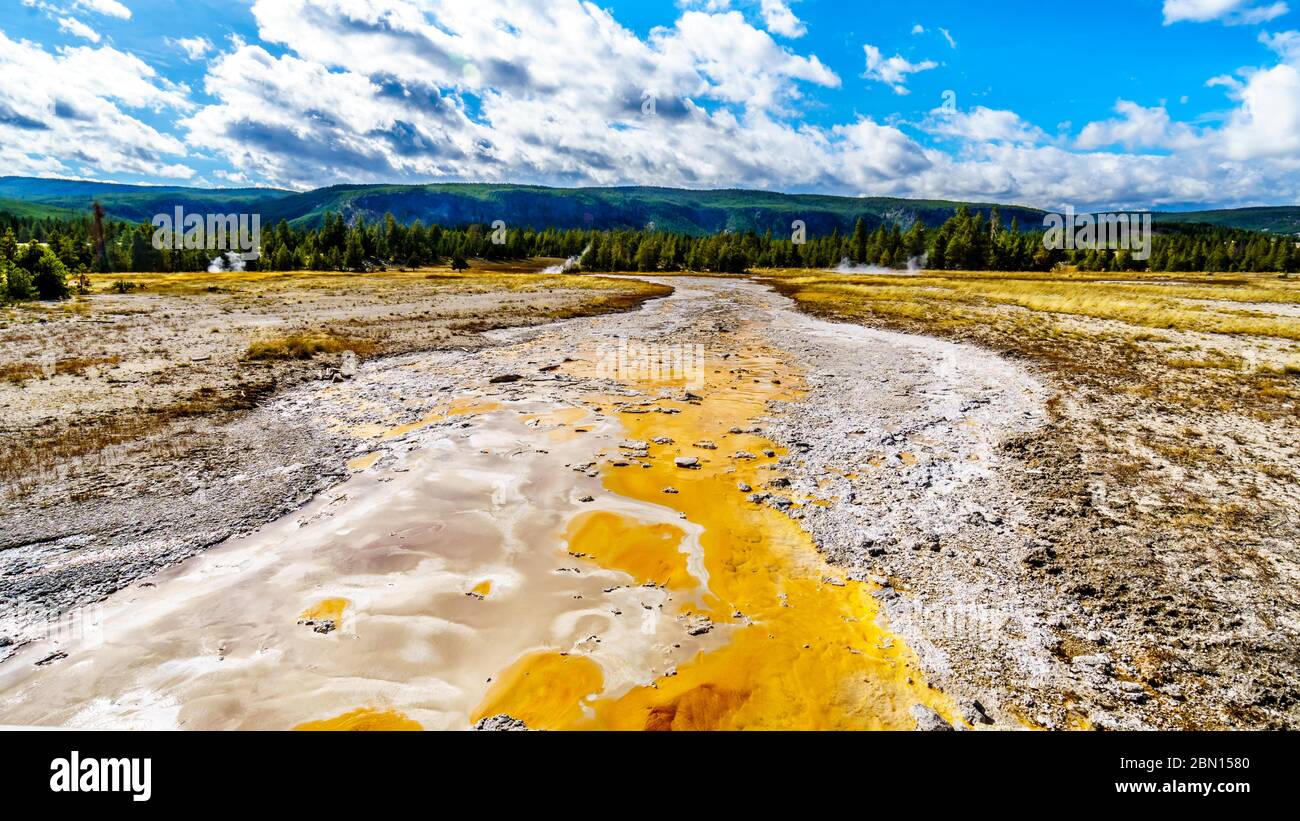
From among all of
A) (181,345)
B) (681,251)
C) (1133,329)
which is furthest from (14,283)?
(681,251)

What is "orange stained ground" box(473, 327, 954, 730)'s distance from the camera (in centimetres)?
733

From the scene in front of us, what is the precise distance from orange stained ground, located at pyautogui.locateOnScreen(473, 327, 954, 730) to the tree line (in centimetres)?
12729

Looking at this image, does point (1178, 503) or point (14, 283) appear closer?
point (1178, 503)

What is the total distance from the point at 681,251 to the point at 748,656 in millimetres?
158452

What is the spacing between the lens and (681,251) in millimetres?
159125

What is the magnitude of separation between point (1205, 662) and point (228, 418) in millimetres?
23394

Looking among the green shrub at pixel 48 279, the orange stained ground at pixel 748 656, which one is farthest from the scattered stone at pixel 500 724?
the green shrub at pixel 48 279

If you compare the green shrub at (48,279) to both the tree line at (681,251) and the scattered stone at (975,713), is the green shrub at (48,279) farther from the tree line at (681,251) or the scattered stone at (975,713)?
the scattered stone at (975,713)

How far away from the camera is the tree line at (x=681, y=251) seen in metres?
115

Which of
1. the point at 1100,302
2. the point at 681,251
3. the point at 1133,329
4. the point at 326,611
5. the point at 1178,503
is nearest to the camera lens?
the point at 326,611

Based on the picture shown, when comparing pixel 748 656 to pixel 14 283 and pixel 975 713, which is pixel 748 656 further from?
pixel 14 283

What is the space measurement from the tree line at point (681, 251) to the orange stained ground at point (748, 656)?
5011 inches

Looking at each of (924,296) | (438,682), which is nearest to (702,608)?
(438,682)
